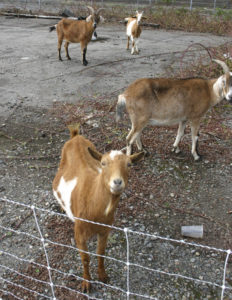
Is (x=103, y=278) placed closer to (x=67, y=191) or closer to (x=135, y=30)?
(x=67, y=191)

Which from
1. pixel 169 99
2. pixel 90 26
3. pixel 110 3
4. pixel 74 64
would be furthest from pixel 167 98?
pixel 110 3

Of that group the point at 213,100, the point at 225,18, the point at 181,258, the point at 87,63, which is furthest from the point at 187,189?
the point at 225,18

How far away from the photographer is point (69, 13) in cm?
1808

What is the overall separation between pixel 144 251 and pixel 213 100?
282 cm

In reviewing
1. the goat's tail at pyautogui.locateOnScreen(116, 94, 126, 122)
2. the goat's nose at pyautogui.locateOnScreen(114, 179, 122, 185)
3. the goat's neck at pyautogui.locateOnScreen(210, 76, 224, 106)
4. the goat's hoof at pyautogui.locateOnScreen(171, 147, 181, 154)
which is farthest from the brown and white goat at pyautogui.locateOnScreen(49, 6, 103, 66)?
the goat's nose at pyautogui.locateOnScreen(114, 179, 122, 185)

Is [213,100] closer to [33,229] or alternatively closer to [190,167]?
[190,167]

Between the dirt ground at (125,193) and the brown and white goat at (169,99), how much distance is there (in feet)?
2.19

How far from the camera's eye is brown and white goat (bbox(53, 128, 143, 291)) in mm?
2381

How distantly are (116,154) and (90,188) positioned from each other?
19.9 inches

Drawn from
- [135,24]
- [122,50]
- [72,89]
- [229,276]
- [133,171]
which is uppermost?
[135,24]

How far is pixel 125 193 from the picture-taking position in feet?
14.1

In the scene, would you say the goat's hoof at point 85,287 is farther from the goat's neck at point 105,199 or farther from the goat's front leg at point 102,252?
the goat's neck at point 105,199

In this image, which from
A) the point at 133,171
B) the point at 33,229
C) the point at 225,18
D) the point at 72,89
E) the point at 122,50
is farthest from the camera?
the point at 225,18

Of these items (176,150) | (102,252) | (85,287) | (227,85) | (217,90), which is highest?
(227,85)
